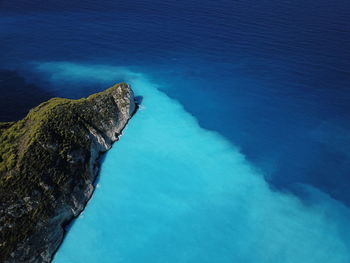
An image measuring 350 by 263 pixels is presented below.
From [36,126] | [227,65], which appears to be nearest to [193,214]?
[36,126]

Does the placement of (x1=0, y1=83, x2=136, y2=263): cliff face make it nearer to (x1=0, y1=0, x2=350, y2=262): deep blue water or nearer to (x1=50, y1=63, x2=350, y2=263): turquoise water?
(x1=50, y1=63, x2=350, y2=263): turquoise water

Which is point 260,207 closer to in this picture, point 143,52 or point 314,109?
point 314,109

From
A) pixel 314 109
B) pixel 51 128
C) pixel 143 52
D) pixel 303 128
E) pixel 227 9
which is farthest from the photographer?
pixel 227 9

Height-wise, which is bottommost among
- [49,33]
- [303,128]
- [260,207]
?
[260,207]

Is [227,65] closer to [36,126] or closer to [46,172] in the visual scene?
[36,126]

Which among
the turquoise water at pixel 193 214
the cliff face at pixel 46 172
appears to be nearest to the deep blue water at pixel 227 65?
the turquoise water at pixel 193 214

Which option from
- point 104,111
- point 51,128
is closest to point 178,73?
point 104,111

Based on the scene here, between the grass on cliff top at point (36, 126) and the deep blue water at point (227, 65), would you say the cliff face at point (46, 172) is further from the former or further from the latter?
the deep blue water at point (227, 65)
